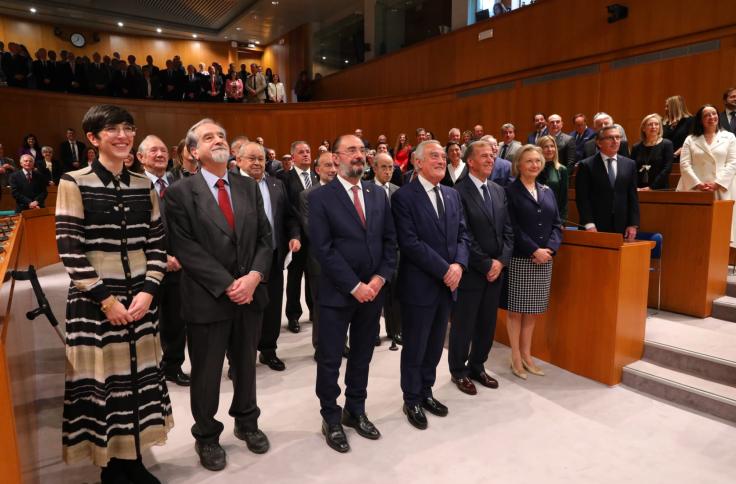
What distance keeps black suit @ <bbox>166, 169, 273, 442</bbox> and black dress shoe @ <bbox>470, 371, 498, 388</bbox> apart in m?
1.57

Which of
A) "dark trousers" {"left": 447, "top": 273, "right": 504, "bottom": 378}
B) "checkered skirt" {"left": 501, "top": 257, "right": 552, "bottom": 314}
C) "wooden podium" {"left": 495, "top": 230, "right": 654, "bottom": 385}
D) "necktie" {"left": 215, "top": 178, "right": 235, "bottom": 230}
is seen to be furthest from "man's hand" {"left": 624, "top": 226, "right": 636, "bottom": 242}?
"necktie" {"left": 215, "top": 178, "right": 235, "bottom": 230}

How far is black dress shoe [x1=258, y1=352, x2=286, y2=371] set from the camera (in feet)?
11.2

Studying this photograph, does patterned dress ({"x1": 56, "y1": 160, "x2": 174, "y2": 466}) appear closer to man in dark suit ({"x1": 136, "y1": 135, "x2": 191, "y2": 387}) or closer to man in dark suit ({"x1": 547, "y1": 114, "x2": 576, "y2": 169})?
man in dark suit ({"x1": 136, "y1": 135, "x2": 191, "y2": 387})

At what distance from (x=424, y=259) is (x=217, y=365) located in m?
1.16

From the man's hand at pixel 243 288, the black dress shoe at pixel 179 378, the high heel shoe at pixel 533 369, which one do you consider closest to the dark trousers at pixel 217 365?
the man's hand at pixel 243 288

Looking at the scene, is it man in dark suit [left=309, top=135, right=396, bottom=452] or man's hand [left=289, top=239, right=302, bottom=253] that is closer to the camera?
man in dark suit [left=309, top=135, right=396, bottom=452]

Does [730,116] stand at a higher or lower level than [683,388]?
higher

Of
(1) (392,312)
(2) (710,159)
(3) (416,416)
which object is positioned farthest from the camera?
(2) (710,159)

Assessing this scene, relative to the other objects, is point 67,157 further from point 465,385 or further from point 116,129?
point 465,385

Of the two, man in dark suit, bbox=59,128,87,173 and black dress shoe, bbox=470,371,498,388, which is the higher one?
man in dark suit, bbox=59,128,87,173

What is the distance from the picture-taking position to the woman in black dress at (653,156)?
4.16 meters

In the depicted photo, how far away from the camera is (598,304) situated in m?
3.15

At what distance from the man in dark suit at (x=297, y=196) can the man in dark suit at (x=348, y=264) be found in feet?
3.96

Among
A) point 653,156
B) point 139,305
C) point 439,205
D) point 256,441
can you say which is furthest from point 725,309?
point 139,305
